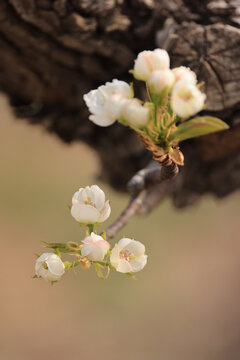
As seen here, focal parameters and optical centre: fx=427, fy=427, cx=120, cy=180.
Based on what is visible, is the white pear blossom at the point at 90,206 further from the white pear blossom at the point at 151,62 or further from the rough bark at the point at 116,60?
the rough bark at the point at 116,60

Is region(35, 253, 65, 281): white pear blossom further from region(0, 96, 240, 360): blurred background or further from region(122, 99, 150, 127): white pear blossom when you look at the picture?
region(0, 96, 240, 360): blurred background

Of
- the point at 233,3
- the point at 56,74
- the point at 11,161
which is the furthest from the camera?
the point at 11,161

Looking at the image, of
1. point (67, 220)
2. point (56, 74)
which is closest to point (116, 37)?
point (56, 74)

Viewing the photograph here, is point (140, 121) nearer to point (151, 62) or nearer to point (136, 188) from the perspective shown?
point (151, 62)

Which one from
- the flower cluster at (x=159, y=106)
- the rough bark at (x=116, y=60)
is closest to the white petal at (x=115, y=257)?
the flower cluster at (x=159, y=106)

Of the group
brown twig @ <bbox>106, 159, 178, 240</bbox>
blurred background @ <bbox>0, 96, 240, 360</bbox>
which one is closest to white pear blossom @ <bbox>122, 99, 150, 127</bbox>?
brown twig @ <bbox>106, 159, 178, 240</bbox>

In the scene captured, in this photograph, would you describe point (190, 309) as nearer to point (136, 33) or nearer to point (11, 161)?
point (11, 161)

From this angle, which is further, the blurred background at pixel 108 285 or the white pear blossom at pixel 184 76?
the blurred background at pixel 108 285
